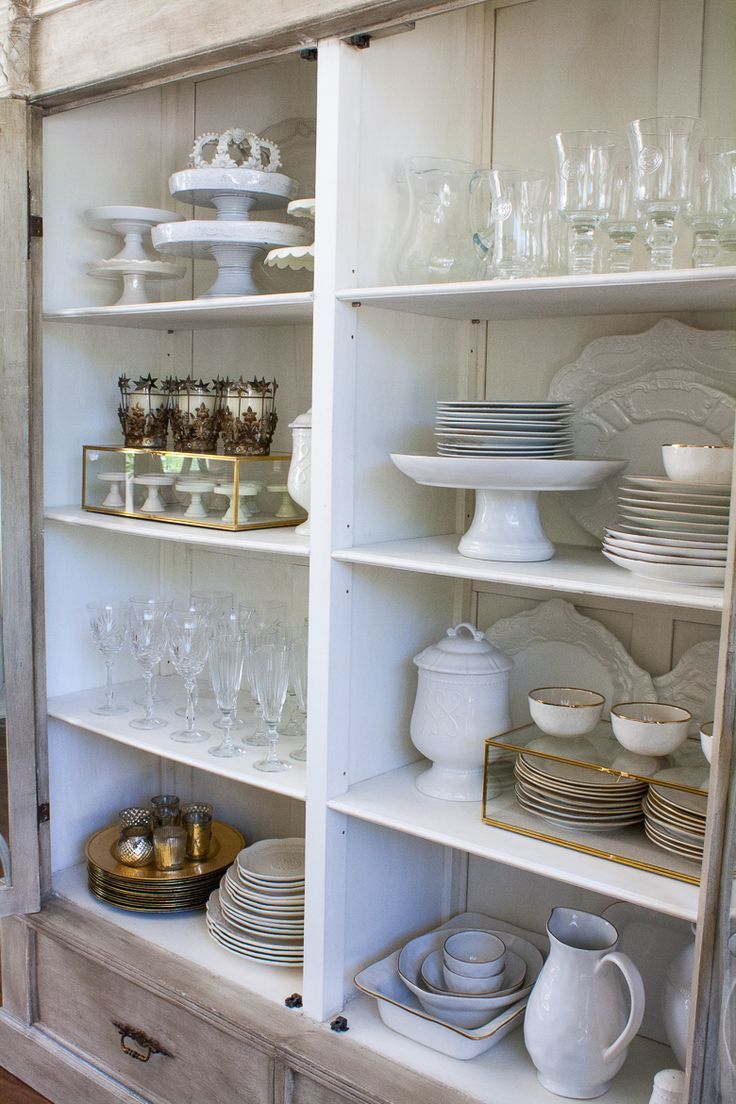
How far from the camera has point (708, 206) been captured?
4.69 ft

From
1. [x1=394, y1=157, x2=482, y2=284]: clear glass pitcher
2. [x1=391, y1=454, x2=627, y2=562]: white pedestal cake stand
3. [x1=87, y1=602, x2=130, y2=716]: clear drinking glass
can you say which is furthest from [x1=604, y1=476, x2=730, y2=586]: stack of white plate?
[x1=87, y1=602, x2=130, y2=716]: clear drinking glass

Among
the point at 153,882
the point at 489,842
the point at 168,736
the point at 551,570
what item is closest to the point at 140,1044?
the point at 153,882

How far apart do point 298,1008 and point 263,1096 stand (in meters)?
0.15

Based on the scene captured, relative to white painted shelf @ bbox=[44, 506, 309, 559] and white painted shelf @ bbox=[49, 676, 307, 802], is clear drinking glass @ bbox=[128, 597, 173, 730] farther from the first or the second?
white painted shelf @ bbox=[44, 506, 309, 559]

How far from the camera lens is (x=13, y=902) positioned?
88.1 inches

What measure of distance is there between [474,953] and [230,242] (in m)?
1.39

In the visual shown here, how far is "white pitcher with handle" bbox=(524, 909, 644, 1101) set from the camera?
1582mm

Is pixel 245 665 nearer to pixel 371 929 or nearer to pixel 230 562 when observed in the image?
pixel 230 562

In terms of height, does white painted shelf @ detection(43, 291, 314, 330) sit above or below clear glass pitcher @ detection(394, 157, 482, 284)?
below

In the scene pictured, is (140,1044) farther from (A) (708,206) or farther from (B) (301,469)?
(A) (708,206)

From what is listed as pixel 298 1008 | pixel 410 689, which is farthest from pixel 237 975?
pixel 410 689

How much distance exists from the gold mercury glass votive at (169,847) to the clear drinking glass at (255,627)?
337 millimetres

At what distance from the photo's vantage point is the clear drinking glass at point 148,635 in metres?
2.19

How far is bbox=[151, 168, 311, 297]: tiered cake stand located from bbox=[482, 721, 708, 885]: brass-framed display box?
1023 mm
